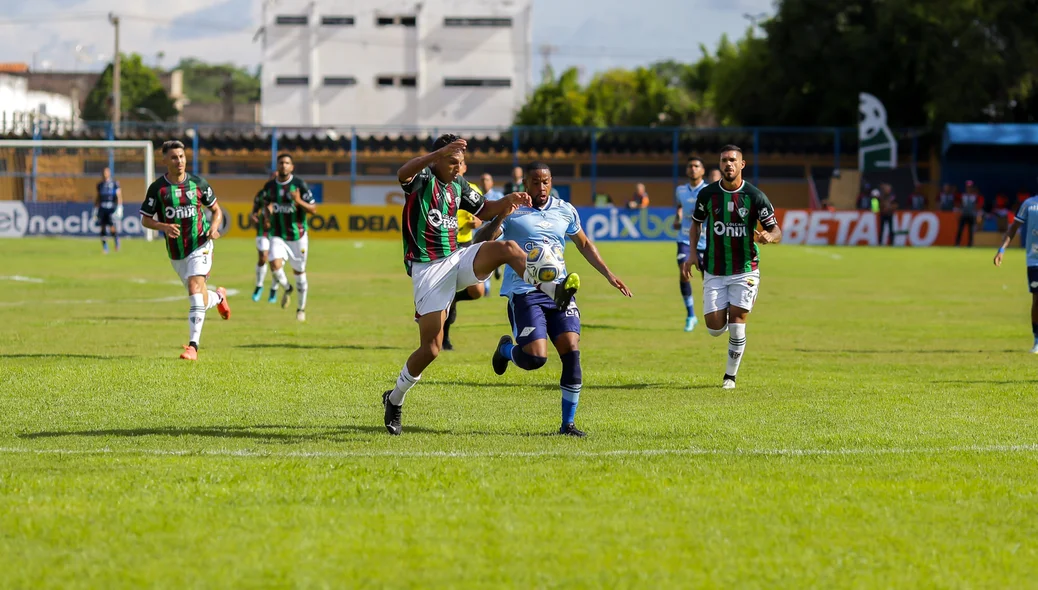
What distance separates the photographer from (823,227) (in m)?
50.1

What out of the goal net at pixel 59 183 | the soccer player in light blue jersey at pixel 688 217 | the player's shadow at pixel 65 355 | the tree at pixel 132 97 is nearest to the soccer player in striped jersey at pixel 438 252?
the player's shadow at pixel 65 355

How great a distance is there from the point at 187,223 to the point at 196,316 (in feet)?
Answer: 3.25

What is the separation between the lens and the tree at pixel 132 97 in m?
120

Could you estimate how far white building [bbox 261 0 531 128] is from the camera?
11644 cm

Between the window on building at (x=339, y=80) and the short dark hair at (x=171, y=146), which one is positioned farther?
the window on building at (x=339, y=80)

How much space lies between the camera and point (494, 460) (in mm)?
7961

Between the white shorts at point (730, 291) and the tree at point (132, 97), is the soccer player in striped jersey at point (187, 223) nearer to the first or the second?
the white shorts at point (730, 291)

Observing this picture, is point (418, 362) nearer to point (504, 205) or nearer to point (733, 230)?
point (504, 205)

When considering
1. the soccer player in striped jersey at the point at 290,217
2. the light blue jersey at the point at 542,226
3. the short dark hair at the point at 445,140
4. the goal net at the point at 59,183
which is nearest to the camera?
the short dark hair at the point at 445,140

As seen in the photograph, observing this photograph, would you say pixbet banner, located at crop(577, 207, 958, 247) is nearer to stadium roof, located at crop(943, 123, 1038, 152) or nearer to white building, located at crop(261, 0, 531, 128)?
stadium roof, located at crop(943, 123, 1038, 152)

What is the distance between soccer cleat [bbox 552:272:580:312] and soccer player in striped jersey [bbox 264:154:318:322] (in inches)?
430

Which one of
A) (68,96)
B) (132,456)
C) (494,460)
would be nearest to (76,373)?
(132,456)

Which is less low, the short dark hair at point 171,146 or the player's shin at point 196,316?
the short dark hair at point 171,146

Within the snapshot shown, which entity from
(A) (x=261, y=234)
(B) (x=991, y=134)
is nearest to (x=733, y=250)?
(A) (x=261, y=234)
